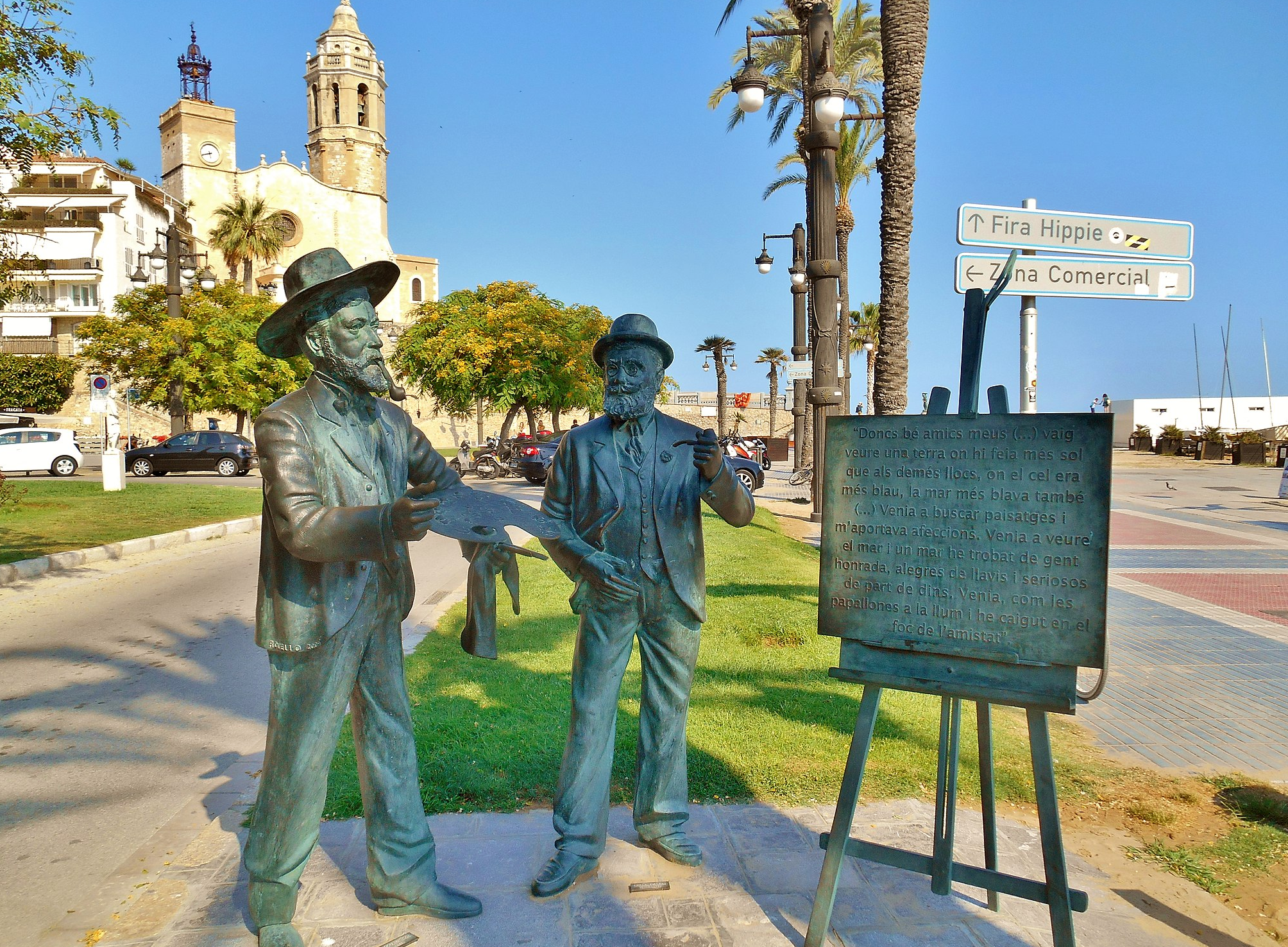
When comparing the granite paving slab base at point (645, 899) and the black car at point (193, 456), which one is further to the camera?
the black car at point (193, 456)

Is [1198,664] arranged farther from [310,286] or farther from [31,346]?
[31,346]

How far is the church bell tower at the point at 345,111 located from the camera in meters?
74.2

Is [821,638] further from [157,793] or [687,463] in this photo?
[157,793]

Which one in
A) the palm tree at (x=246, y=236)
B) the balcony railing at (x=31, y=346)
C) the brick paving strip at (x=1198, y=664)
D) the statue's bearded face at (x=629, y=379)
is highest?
the palm tree at (x=246, y=236)

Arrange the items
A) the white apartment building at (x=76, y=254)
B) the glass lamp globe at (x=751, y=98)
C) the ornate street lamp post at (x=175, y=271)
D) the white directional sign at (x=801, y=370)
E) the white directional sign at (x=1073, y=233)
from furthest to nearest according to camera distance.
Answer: the white apartment building at (x=76, y=254) → the ornate street lamp post at (x=175, y=271) → the white directional sign at (x=801, y=370) → the glass lamp globe at (x=751, y=98) → the white directional sign at (x=1073, y=233)

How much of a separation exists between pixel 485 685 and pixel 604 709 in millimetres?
2972

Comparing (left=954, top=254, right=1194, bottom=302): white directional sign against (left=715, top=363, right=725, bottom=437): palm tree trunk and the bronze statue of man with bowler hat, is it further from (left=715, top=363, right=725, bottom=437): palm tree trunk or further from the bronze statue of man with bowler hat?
(left=715, top=363, right=725, bottom=437): palm tree trunk

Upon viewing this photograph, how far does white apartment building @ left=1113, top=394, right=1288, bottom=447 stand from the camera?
58.8 meters

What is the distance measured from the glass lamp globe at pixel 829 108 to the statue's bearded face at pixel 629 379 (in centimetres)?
849

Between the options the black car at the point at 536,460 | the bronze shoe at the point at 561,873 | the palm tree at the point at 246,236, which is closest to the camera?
the bronze shoe at the point at 561,873

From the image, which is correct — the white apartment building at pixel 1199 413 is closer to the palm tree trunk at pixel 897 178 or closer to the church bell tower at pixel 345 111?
the palm tree trunk at pixel 897 178

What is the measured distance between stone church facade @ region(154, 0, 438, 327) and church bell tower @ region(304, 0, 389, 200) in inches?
2.2

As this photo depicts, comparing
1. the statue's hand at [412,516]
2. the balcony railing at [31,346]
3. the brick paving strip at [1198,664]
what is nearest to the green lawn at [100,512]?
the statue's hand at [412,516]

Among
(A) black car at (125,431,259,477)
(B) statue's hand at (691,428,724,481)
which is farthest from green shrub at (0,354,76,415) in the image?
(B) statue's hand at (691,428,724,481)
